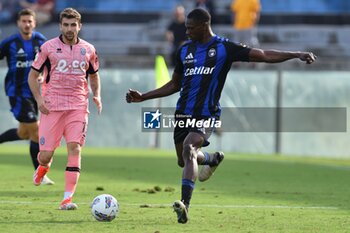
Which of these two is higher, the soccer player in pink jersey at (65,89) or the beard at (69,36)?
the beard at (69,36)

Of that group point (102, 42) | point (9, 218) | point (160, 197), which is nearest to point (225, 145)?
point (102, 42)

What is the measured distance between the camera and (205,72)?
9.59 meters

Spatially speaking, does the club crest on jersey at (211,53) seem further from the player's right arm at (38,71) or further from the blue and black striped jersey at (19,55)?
the blue and black striped jersey at (19,55)

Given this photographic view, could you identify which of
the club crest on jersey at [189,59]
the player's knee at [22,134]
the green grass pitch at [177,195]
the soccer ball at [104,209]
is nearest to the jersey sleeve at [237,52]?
the club crest on jersey at [189,59]

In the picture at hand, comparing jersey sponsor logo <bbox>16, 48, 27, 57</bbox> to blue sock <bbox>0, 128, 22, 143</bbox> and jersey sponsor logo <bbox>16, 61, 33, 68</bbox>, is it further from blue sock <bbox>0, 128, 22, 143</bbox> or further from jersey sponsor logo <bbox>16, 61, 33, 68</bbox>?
blue sock <bbox>0, 128, 22, 143</bbox>

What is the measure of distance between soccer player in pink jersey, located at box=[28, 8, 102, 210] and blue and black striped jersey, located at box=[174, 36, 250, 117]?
1.25 m

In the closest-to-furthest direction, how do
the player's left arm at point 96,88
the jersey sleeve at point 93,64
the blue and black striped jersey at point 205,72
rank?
the blue and black striped jersey at point 205,72, the jersey sleeve at point 93,64, the player's left arm at point 96,88

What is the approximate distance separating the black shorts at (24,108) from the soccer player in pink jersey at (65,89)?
3.15 m

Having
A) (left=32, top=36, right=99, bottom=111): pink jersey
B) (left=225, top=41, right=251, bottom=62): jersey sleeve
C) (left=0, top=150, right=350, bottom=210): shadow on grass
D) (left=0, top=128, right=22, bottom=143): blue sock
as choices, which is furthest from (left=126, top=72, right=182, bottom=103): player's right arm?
(left=0, top=128, right=22, bottom=143): blue sock

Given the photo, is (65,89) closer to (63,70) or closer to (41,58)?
(63,70)

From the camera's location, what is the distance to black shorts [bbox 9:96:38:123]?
1362 cm

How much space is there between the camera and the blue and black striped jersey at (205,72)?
9578 mm

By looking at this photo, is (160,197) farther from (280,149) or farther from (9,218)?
(280,149)

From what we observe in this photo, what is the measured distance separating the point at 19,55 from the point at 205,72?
14.7 feet
